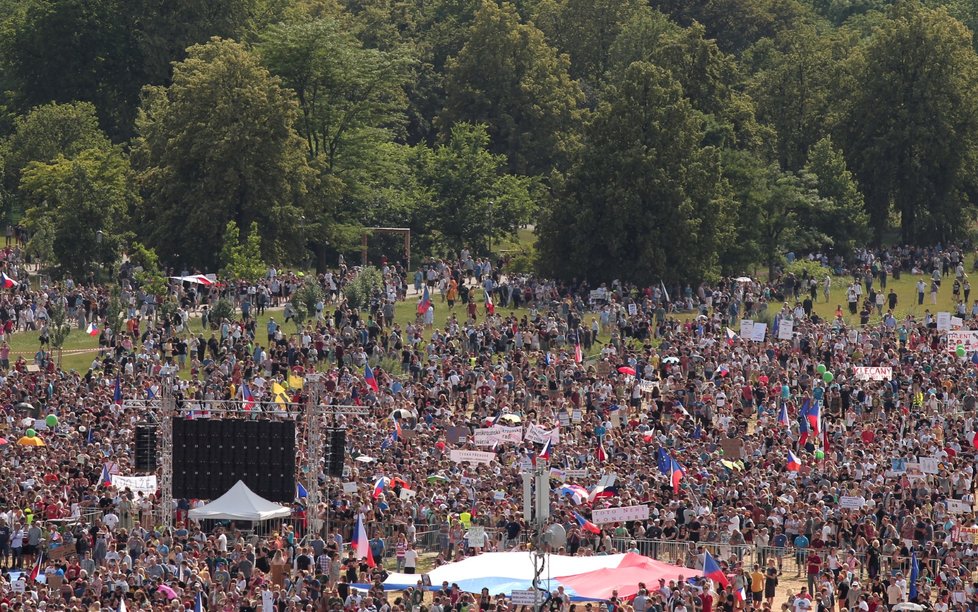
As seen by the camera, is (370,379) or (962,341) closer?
(370,379)

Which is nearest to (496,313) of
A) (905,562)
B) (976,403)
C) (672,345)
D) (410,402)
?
(672,345)

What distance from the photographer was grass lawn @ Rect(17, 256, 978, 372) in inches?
2584

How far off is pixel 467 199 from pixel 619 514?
46.1 m

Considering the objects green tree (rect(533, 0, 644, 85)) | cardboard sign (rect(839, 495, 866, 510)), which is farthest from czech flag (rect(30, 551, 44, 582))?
green tree (rect(533, 0, 644, 85))

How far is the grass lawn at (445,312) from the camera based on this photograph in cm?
6562

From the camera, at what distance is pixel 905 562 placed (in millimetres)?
40844

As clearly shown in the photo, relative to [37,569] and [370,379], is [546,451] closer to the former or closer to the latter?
[370,379]

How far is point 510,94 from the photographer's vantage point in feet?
321

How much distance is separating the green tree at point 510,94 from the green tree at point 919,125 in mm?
13521

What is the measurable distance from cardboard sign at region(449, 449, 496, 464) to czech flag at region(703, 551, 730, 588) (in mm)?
10558

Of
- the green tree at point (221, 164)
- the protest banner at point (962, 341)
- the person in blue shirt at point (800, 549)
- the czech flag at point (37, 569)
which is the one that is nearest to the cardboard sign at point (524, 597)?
the person in blue shirt at point (800, 549)

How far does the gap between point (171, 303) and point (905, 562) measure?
100ft

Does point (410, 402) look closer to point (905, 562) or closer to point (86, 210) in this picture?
point (905, 562)

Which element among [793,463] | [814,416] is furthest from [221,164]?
[793,463]
